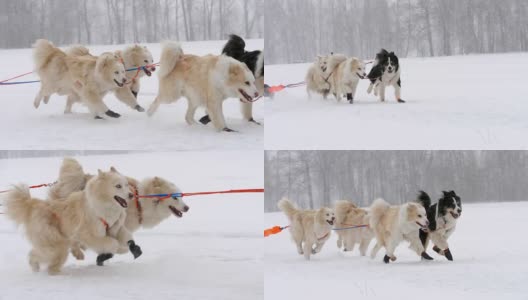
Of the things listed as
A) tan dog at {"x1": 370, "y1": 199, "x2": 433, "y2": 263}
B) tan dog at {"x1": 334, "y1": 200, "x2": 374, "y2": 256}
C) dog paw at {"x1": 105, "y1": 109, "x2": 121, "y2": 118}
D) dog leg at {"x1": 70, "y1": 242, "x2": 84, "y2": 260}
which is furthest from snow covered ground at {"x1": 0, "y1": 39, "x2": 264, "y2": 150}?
tan dog at {"x1": 334, "y1": 200, "x2": 374, "y2": 256}

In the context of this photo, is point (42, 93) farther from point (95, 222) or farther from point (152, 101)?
point (95, 222)

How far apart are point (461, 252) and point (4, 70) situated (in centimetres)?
489

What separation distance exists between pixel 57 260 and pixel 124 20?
171 inches

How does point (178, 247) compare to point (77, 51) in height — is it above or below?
below

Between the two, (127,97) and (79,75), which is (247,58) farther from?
(79,75)

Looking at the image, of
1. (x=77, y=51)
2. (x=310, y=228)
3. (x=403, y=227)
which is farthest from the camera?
(x=310, y=228)

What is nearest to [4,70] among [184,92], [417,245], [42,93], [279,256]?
[42,93]

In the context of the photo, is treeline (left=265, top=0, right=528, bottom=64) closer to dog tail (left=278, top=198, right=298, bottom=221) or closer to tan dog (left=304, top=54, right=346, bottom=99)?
tan dog (left=304, top=54, right=346, bottom=99)

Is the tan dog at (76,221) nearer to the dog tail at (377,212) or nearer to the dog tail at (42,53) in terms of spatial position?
the dog tail at (42,53)

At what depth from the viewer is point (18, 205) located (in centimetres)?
409

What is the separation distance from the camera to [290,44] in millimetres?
9000

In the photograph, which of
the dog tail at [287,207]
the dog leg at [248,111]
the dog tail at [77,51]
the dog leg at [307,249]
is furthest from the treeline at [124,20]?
the dog leg at [307,249]

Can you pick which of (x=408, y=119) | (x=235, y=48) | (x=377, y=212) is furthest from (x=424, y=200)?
(x=235, y=48)

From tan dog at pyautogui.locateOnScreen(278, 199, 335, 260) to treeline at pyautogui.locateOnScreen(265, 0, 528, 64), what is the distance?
2.83 m
